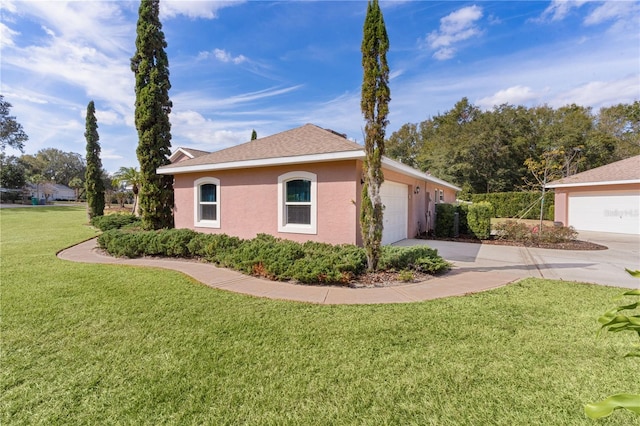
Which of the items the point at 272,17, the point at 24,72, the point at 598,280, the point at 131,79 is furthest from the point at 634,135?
the point at 24,72

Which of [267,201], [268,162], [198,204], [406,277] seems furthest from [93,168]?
[406,277]

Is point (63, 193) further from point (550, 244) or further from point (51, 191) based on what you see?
point (550, 244)

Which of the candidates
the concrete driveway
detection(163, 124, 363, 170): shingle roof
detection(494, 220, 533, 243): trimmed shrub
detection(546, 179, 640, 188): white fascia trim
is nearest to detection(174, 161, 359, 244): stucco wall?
detection(163, 124, 363, 170): shingle roof

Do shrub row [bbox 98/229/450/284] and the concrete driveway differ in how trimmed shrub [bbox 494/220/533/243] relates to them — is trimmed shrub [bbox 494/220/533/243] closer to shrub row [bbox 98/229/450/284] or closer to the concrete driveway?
the concrete driveway

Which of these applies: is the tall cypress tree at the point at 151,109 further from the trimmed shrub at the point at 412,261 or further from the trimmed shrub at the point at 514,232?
the trimmed shrub at the point at 514,232

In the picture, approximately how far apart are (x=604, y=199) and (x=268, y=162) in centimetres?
1884

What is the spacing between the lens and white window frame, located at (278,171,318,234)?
841 cm

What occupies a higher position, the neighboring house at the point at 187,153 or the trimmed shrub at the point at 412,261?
the neighboring house at the point at 187,153

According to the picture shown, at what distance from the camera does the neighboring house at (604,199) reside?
1470 cm

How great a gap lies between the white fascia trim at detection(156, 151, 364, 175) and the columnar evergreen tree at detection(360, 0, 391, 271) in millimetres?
778

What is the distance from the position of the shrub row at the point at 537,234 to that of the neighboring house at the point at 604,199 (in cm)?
535

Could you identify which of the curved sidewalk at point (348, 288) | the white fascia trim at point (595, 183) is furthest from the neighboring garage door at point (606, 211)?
the curved sidewalk at point (348, 288)

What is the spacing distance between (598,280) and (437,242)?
607 cm

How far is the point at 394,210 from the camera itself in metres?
10.8
